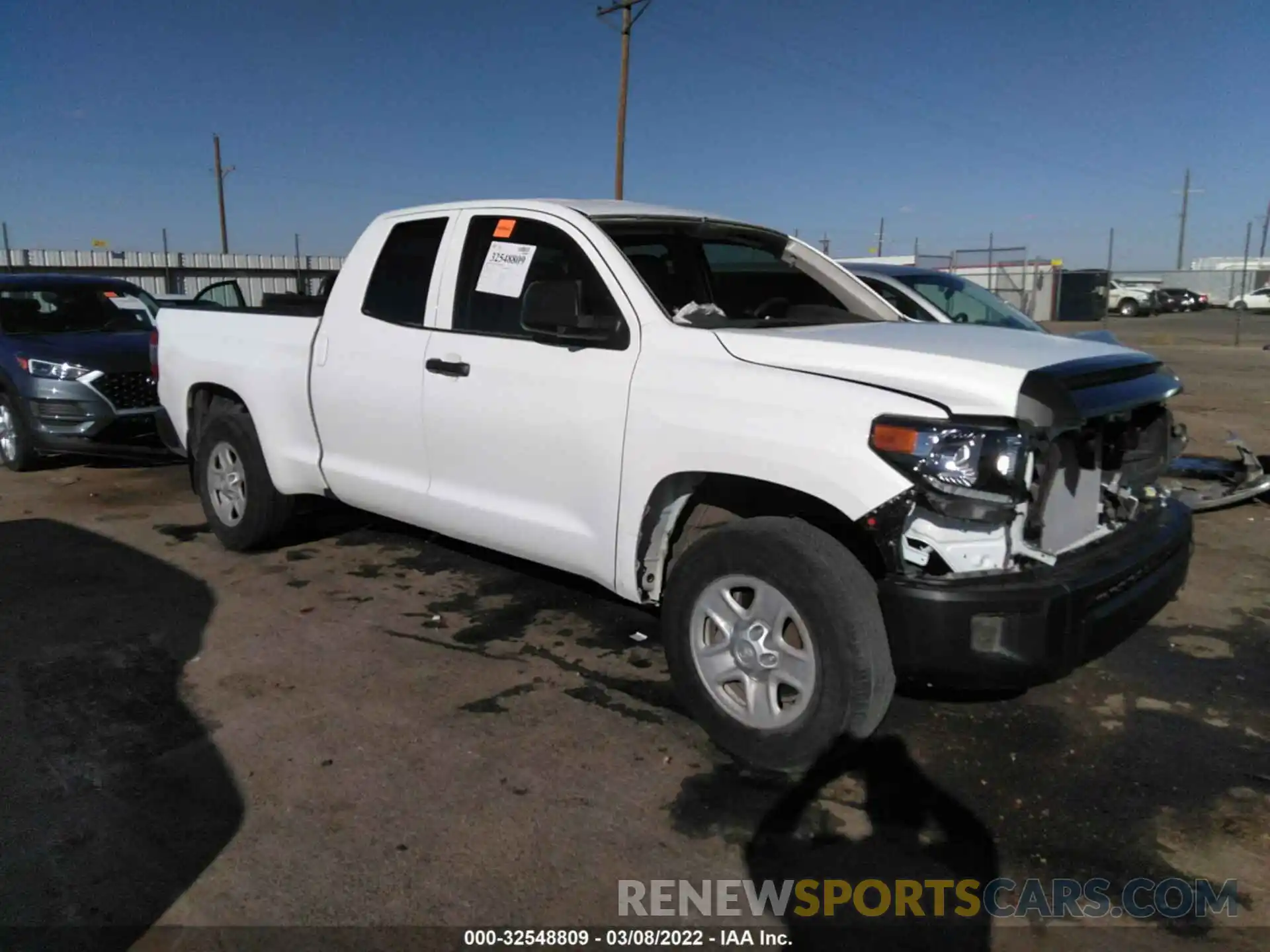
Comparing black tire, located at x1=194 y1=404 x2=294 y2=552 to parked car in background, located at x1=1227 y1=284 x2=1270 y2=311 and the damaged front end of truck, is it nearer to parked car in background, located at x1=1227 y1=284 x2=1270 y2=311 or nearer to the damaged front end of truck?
the damaged front end of truck

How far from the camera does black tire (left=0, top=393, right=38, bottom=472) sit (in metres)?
7.92

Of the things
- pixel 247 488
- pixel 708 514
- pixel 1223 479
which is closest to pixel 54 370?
pixel 247 488

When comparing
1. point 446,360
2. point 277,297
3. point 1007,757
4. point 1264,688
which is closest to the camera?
point 1007,757

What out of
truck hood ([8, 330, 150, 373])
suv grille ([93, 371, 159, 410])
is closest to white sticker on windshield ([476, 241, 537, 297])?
suv grille ([93, 371, 159, 410])

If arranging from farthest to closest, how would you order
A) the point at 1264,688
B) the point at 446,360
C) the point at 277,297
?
the point at 277,297 < the point at 446,360 < the point at 1264,688

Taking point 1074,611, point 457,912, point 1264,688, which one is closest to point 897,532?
point 1074,611

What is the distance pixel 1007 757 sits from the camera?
11.4 ft

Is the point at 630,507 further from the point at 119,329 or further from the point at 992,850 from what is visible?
the point at 119,329

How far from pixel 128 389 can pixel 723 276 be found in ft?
18.2

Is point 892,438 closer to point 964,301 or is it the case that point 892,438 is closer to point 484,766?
point 484,766

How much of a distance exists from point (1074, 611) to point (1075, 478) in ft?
2.00

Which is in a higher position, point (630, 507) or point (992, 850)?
point (630, 507)

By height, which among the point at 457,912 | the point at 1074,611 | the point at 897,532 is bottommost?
the point at 457,912

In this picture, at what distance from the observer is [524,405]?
158 inches
